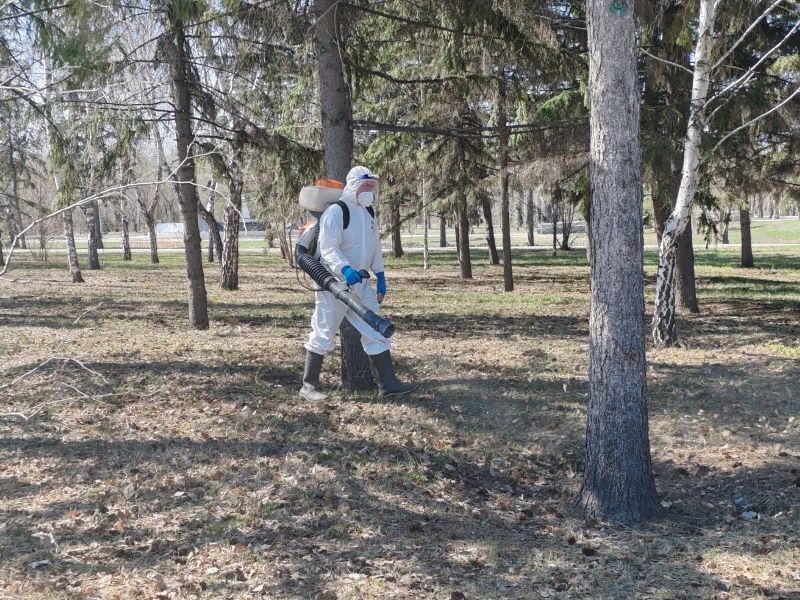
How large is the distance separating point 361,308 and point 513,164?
395 inches

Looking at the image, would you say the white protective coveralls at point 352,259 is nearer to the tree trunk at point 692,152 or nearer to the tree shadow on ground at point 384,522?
the tree shadow on ground at point 384,522

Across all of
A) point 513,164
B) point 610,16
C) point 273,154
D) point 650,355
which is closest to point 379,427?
point 610,16

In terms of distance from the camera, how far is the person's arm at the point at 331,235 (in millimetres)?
6954

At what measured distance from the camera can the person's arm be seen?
22.8 feet

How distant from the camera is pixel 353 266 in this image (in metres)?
7.32

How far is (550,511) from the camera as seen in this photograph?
5.35 metres

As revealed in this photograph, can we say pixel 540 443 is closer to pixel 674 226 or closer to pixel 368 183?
pixel 368 183

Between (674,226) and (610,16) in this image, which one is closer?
(610,16)

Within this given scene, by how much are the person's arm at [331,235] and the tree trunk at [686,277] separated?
9.04 meters

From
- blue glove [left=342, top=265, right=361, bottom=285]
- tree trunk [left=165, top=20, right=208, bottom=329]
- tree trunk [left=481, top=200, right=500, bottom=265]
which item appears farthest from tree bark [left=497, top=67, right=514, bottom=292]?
blue glove [left=342, top=265, right=361, bottom=285]

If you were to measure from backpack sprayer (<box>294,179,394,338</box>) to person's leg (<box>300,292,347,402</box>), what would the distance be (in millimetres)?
202

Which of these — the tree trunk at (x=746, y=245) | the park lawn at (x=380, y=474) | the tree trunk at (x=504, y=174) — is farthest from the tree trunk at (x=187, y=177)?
the tree trunk at (x=746, y=245)

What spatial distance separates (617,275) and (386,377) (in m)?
3.20

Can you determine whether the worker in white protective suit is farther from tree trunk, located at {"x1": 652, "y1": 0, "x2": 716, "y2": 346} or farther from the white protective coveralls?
tree trunk, located at {"x1": 652, "y1": 0, "x2": 716, "y2": 346}
